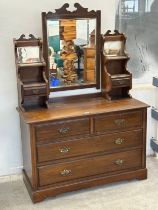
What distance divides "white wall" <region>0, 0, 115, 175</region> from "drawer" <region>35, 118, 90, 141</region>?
537 mm

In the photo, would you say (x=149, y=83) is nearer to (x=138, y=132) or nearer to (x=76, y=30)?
(x=138, y=132)

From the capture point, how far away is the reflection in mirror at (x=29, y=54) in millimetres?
2719

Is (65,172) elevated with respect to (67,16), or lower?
lower

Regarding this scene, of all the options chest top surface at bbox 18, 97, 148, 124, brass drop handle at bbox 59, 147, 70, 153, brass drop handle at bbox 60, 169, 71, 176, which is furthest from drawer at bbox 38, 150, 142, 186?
chest top surface at bbox 18, 97, 148, 124

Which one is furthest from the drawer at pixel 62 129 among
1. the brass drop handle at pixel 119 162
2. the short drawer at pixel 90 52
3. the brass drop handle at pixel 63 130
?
the short drawer at pixel 90 52

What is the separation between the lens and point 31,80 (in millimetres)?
2807

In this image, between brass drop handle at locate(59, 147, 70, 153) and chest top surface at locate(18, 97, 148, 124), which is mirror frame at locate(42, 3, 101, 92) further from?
brass drop handle at locate(59, 147, 70, 153)

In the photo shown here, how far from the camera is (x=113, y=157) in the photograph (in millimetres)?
2826

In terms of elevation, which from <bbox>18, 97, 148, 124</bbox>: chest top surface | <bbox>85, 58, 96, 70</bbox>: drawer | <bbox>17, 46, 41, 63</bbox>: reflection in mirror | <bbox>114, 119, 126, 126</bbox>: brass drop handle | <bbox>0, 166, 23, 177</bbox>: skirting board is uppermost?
<bbox>17, 46, 41, 63</bbox>: reflection in mirror

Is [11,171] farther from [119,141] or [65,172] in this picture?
[119,141]

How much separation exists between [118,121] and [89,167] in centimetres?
44

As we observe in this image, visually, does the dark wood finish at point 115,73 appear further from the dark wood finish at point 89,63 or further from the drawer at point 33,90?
the drawer at point 33,90

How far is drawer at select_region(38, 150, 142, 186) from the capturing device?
2.65m

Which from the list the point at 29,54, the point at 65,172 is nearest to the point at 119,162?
the point at 65,172
